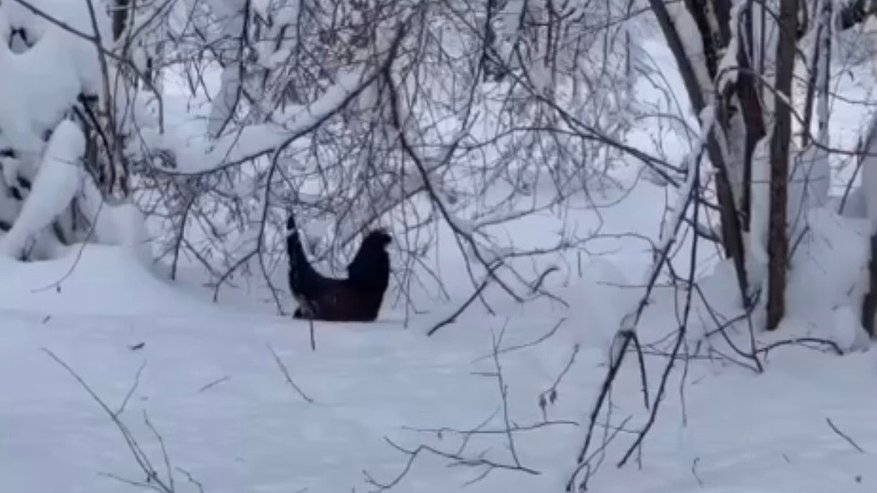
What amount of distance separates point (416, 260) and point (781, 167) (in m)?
2.91

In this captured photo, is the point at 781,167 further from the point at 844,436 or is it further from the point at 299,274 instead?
the point at 299,274

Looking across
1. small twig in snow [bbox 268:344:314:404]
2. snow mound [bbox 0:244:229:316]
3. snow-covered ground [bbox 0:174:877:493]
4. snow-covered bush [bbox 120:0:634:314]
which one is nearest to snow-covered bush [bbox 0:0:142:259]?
snow mound [bbox 0:244:229:316]

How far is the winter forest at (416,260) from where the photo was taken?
4613 millimetres

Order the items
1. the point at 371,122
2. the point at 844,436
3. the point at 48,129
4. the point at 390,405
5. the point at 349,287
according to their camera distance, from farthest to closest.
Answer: the point at 48,129
the point at 371,122
the point at 349,287
the point at 390,405
the point at 844,436

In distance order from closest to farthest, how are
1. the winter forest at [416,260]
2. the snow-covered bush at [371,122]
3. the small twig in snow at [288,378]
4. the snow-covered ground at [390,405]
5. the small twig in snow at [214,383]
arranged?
1. the snow-covered ground at [390,405]
2. the winter forest at [416,260]
3. the small twig in snow at [288,378]
4. the small twig in snow at [214,383]
5. the snow-covered bush at [371,122]

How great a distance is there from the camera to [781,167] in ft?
19.2

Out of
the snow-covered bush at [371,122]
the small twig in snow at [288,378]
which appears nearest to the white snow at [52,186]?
the snow-covered bush at [371,122]

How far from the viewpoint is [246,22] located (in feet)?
28.9

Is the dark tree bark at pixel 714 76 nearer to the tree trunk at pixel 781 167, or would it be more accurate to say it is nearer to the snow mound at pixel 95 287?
the tree trunk at pixel 781 167

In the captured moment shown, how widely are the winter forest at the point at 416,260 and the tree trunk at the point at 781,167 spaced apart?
12mm

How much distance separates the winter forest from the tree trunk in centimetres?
1

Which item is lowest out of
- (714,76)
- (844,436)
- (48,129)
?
(844,436)

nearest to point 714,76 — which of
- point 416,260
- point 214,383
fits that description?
point 214,383

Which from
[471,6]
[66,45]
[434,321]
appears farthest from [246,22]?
[434,321]
